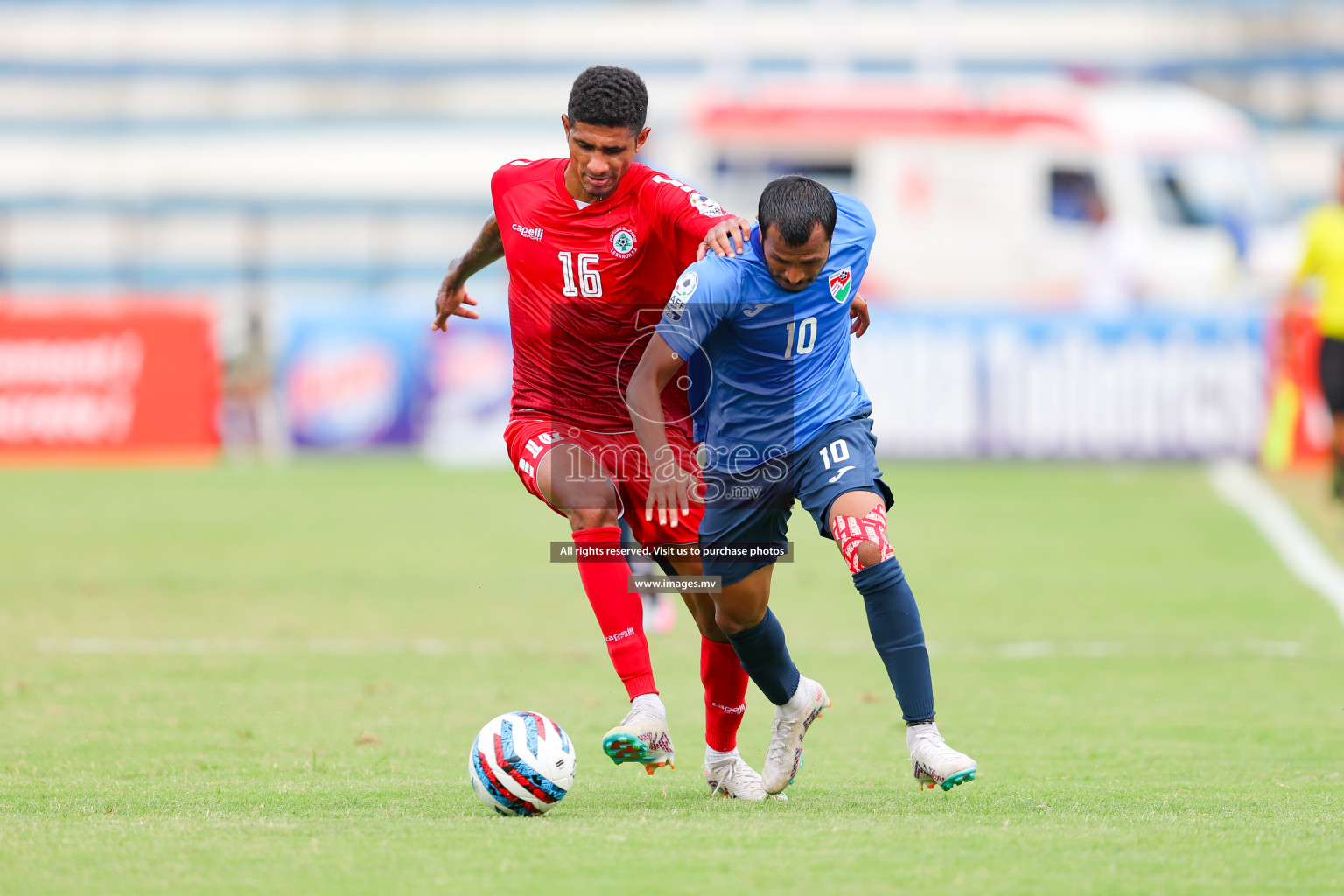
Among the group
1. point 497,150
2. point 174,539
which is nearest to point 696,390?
point 174,539

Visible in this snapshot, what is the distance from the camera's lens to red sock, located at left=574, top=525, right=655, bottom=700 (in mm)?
5641

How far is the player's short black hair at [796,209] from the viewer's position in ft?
16.9

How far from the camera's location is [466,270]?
6289 mm

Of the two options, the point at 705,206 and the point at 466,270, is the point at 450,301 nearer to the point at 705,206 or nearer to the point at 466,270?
the point at 466,270

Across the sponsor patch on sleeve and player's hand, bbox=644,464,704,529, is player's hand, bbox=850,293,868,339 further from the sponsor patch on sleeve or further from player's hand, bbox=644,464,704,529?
player's hand, bbox=644,464,704,529

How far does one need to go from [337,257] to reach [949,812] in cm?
3761

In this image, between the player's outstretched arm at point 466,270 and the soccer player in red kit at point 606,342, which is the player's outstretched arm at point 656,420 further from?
the player's outstretched arm at point 466,270

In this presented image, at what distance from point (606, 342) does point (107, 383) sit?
44.1ft

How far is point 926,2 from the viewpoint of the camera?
28.7 meters

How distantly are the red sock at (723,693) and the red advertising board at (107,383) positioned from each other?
13.4 meters

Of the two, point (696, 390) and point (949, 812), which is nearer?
point (949, 812)

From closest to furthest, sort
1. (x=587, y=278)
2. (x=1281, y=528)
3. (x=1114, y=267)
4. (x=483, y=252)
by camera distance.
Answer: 1. (x=587, y=278)
2. (x=483, y=252)
3. (x=1281, y=528)
4. (x=1114, y=267)

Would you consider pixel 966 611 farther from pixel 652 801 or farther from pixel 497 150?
pixel 497 150

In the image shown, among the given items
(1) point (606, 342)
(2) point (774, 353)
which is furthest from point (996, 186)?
(2) point (774, 353)
